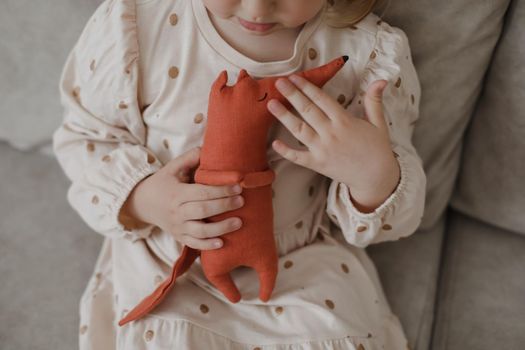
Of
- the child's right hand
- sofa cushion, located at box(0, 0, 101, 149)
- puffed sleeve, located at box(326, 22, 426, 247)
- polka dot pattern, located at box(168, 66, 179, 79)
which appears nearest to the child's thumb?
the child's right hand

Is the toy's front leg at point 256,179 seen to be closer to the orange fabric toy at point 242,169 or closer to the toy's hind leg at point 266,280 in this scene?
the orange fabric toy at point 242,169

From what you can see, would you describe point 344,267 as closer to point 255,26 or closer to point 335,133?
point 335,133

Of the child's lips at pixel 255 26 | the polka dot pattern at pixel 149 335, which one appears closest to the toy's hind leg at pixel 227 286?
the polka dot pattern at pixel 149 335

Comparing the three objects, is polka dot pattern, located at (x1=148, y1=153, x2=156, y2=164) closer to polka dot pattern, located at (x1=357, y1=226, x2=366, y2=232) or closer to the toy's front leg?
the toy's front leg

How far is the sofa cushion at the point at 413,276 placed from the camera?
94cm

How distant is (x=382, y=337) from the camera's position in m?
0.83

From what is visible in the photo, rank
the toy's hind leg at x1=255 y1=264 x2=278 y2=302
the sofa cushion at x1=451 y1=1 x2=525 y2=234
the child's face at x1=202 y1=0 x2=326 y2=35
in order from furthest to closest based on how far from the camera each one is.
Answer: the sofa cushion at x1=451 y1=1 x2=525 y2=234
the toy's hind leg at x1=255 y1=264 x2=278 y2=302
the child's face at x1=202 y1=0 x2=326 y2=35

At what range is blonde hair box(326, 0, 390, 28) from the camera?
76 centimetres

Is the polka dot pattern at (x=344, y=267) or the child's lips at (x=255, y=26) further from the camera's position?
the polka dot pattern at (x=344, y=267)

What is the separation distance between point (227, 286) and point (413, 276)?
16.1 inches

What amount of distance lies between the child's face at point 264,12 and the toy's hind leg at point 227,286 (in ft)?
1.07

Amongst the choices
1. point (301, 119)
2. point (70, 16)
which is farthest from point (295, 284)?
point (70, 16)

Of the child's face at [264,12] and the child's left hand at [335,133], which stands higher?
→ the child's face at [264,12]

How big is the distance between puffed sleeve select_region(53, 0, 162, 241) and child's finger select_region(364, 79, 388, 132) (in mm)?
314
